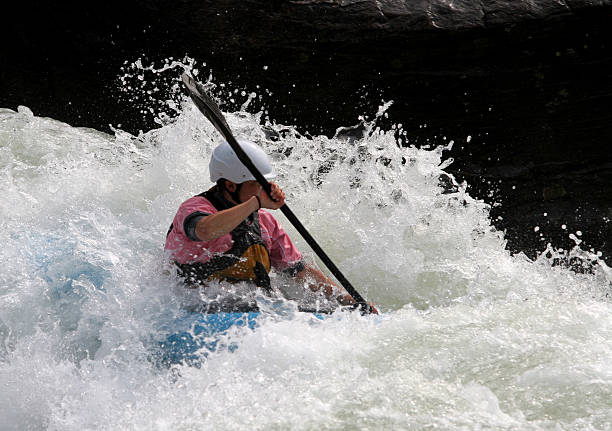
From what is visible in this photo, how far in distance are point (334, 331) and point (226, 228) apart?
685 mm

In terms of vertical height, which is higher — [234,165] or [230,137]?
[230,137]

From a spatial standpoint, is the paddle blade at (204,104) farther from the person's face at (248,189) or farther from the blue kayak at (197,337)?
the blue kayak at (197,337)

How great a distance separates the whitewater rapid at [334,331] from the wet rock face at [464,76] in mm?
1530

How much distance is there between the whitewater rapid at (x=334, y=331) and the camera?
2.70m

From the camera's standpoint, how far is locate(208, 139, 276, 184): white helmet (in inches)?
133

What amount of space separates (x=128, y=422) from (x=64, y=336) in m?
0.72

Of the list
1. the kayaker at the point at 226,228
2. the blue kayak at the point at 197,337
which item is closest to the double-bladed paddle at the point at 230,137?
the kayaker at the point at 226,228

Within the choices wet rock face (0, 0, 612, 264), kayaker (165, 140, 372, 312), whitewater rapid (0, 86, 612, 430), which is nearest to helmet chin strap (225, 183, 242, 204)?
kayaker (165, 140, 372, 312)

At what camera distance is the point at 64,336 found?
319 centimetres

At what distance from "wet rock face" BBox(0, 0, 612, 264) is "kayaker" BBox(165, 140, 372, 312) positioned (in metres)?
3.26

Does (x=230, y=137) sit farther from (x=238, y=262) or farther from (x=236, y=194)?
(x=238, y=262)

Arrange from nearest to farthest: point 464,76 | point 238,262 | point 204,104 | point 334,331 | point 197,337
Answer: point 197,337 → point 334,331 → point 238,262 → point 204,104 → point 464,76

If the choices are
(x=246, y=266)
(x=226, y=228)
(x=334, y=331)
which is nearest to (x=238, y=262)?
(x=246, y=266)

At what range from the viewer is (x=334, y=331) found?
10.5 feet
